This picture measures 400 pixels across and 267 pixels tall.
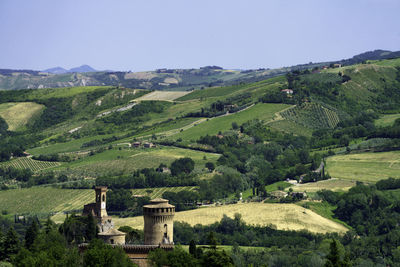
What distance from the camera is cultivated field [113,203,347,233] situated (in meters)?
145

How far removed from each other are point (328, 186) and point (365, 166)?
1666 centimetres

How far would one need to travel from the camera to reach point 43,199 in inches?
6831

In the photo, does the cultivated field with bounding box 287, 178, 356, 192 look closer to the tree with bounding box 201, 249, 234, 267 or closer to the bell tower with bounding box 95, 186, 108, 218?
the bell tower with bounding box 95, 186, 108, 218

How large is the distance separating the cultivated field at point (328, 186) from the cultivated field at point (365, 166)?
2936 millimetres

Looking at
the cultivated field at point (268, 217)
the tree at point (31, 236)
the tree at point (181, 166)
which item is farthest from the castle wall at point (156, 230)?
the tree at point (181, 166)

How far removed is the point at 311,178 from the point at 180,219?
43.5 meters

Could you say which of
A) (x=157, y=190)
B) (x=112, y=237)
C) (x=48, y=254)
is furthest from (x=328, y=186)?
(x=48, y=254)

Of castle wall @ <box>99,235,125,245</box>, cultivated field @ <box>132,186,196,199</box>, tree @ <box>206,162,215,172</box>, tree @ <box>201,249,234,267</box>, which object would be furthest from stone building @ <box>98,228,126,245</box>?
tree @ <box>206,162,215,172</box>

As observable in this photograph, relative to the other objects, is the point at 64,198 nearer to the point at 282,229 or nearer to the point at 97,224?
the point at 282,229

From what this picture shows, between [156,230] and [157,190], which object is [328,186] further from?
[156,230]

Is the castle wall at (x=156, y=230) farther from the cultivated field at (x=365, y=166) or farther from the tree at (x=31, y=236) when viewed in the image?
the cultivated field at (x=365, y=166)

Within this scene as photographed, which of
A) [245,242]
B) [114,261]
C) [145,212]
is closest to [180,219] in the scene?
[245,242]

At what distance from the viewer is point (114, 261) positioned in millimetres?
82062

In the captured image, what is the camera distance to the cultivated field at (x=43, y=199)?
165m
